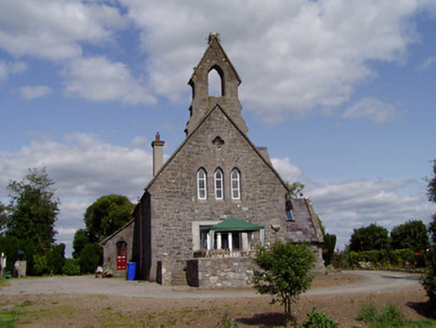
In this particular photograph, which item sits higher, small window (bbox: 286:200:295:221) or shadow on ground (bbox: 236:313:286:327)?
small window (bbox: 286:200:295:221)

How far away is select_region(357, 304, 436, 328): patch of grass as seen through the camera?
11562 mm

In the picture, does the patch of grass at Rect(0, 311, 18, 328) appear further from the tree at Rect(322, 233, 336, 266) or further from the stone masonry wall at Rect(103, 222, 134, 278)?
the tree at Rect(322, 233, 336, 266)

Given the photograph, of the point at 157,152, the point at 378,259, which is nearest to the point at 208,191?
the point at 157,152

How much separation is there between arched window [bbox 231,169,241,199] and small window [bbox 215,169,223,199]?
2.58 feet

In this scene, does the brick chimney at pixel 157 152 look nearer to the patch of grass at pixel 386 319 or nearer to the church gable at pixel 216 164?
the church gable at pixel 216 164

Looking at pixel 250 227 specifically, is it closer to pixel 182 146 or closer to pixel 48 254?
pixel 182 146

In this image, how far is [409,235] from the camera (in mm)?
46031

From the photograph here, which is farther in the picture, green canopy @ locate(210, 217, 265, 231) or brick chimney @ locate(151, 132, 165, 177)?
brick chimney @ locate(151, 132, 165, 177)

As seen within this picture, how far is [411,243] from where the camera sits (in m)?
45.4

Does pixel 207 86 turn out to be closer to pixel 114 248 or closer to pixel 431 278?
pixel 114 248

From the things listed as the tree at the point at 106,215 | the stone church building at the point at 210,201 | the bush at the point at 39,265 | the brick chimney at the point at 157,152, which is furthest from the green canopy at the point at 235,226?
the tree at the point at 106,215

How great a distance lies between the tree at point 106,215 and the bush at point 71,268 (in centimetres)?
1922

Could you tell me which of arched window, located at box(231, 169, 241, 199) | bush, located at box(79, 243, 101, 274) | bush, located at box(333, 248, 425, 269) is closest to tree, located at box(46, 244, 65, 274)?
bush, located at box(79, 243, 101, 274)

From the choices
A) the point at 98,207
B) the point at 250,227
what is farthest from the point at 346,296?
the point at 98,207
